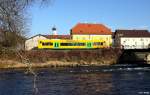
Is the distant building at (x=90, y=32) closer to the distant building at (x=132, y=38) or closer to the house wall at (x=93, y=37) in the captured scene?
the house wall at (x=93, y=37)

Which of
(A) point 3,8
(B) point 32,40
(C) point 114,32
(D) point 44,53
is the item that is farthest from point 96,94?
(C) point 114,32

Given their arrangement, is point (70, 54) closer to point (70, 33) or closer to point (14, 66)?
point (14, 66)

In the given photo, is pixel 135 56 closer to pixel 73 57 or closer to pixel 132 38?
pixel 73 57

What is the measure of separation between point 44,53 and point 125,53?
1959 cm

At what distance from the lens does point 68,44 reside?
94312mm

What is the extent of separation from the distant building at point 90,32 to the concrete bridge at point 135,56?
34.6 m

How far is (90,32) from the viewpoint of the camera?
130m

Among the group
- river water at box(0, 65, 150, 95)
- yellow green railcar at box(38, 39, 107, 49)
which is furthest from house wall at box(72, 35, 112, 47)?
river water at box(0, 65, 150, 95)

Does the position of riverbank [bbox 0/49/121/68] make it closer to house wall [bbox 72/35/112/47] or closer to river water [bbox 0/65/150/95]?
river water [bbox 0/65/150/95]

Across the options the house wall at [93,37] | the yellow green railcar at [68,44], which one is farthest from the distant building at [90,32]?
the yellow green railcar at [68,44]

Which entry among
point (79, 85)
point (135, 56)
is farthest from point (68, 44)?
point (79, 85)

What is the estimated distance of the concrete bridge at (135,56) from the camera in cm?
9119

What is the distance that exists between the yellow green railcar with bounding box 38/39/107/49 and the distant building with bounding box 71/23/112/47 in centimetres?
3163

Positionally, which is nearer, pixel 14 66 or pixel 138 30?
pixel 14 66
